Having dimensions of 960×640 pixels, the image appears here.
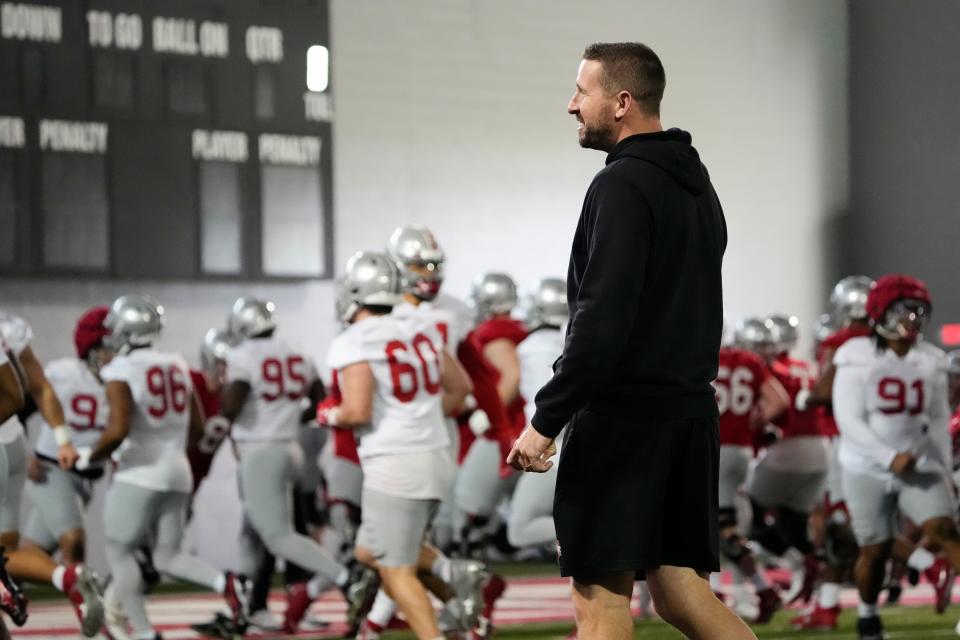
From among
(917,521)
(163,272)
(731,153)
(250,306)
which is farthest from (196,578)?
(731,153)

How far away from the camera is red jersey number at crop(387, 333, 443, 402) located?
6.23 meters

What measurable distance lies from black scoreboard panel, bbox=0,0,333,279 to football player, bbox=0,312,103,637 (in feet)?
13.9

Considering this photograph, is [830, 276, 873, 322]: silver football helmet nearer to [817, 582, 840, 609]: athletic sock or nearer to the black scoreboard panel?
[817, 582, 840, 609]: athletic sock

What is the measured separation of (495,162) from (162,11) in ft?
13.0

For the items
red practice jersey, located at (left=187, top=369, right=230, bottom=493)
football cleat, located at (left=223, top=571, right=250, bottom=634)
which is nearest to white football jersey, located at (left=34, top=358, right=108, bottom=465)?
red practice jersey, located at (left=187, top=369, right=230, bottom=493)

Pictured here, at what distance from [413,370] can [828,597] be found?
332 centimetres

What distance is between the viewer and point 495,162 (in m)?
14.5

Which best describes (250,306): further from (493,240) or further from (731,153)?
(731,153)

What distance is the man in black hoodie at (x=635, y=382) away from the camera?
360cm

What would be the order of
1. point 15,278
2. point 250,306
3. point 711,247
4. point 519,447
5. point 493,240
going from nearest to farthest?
point 519,447 → point 711,247 → point 250,306 → point 15,278 → point 493,240

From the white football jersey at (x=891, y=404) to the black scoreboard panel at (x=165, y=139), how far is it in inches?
218

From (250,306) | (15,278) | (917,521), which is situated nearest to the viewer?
(917,521)

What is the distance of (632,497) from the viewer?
370 centimetres

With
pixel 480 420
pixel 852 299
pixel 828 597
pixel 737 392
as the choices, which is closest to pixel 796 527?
pixel 737 392
